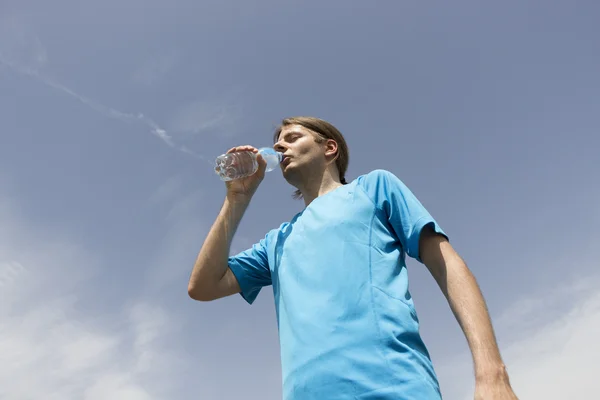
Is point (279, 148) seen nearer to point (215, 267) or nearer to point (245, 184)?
point (245, 184)

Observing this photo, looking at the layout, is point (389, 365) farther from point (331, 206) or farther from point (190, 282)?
point (190, 282)

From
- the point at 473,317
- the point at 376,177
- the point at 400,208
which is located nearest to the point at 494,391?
the point at 473,317

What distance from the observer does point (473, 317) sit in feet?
8.15

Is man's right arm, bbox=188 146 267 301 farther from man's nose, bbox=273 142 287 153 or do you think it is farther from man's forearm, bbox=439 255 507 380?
man's forearm, bbox=439 255 507 380

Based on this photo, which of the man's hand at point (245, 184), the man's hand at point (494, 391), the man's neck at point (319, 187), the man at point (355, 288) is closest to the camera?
the man's hand at point (494, 391)

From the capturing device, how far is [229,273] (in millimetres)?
3914

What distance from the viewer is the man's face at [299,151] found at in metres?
4.01

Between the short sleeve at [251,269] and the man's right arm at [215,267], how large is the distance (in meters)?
0.05

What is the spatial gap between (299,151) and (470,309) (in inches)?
79.0

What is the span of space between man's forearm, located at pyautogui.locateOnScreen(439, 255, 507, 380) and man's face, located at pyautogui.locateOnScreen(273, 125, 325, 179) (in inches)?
62.4

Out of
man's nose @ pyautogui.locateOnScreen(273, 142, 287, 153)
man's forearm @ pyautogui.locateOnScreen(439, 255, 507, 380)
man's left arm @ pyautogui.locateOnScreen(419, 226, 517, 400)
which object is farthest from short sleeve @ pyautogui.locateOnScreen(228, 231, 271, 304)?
man's forearm @ pyautogui.locateOnScreen(439, 255, 507, 380)

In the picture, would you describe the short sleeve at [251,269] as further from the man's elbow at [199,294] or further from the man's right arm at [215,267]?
the man's elbow at [199,294]

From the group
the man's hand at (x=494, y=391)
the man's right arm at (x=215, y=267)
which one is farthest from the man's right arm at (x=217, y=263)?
the man's hand at (x=494, y=391)

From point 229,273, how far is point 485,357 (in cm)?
212
